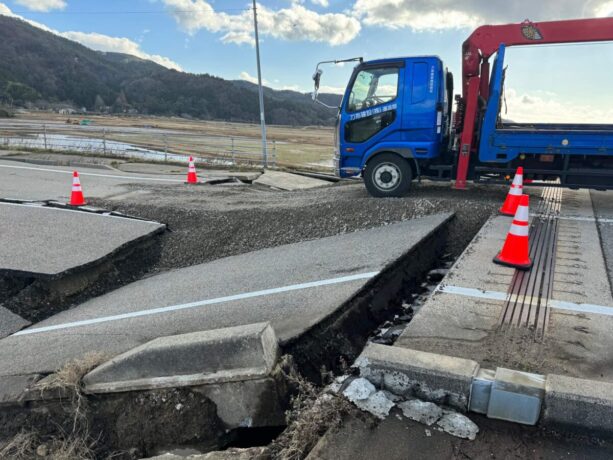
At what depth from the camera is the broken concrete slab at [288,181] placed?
1305 cm

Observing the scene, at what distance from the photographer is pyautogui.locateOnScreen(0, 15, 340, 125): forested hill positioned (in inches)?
4732

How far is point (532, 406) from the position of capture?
239 centimetres

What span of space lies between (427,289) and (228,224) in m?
4.22

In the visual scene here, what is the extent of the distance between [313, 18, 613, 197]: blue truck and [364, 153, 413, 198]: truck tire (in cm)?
2

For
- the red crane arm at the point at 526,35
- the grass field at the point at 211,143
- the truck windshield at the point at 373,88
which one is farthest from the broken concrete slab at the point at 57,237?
the grass field at the point at 211,143

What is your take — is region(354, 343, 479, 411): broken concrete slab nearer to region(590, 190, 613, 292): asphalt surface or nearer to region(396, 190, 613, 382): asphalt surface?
region(396, 190, 613, 382): asphalt surface

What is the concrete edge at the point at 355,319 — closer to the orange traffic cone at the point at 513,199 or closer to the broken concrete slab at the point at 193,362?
the broken concrete slab at the point at 193,362

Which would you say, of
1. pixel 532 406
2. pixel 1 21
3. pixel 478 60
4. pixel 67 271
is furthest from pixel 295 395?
pixel 1 21

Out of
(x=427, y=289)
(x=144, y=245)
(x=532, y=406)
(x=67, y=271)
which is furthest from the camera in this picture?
(x=144, y=245)

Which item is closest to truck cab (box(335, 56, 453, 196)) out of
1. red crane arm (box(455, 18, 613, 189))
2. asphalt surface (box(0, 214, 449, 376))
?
red crane arm (box(455, 18, 613, 189))

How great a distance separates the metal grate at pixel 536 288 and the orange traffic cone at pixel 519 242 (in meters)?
0.12

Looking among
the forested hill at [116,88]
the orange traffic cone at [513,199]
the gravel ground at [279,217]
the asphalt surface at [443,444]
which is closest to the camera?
the asphalt surface at [443,444]

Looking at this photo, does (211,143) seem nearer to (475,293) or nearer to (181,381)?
(475,293)

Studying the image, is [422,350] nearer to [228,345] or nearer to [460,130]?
[228,345]
